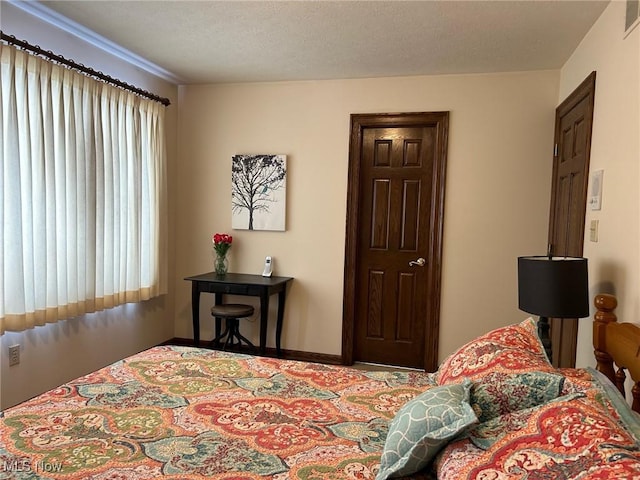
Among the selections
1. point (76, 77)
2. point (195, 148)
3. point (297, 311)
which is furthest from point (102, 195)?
point (297, 311)

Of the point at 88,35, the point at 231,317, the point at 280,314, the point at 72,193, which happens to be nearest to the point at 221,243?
the point at 231,317

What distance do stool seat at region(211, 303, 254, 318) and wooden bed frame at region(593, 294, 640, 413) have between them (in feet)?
9.23

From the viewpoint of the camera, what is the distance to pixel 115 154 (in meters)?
3.56

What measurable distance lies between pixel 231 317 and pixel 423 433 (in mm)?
2898

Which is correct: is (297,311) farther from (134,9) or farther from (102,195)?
(134,9)

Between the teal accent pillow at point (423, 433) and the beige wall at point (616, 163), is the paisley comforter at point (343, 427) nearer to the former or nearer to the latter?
the teal accent pillow at point (423, 433)

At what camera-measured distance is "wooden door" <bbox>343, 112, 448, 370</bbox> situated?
12.9 ft

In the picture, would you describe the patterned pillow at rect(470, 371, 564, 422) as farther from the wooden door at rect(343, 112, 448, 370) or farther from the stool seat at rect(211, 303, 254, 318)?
the stool seat at rect(211, 303, 254, 318)

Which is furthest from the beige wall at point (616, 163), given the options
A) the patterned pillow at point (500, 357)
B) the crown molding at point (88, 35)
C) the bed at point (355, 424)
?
the crown molding at point (88, 35)

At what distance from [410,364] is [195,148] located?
291cm

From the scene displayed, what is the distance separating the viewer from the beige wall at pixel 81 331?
9.34 feet

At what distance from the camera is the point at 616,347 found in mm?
1612

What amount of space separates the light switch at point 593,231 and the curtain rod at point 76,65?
3397 mm

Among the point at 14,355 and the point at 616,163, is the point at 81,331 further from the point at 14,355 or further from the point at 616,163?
the point at 616,163
